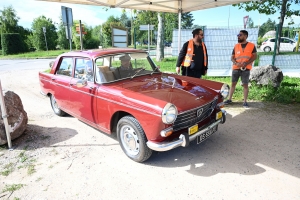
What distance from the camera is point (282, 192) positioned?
2535 millimetres

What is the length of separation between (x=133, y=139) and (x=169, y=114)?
0.84m

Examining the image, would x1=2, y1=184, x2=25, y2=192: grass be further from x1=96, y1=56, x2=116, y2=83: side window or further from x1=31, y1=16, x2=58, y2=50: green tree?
x1=31, y1=16, x2=58, y2=50: green tree

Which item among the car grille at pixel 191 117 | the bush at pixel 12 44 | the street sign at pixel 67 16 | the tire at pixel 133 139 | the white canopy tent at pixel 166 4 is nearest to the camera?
the car grille at pixel 191 117

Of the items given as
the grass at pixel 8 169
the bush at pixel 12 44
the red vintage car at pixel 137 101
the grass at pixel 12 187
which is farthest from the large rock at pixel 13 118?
the bush at pixel 12 44

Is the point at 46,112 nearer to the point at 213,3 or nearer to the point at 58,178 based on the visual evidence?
the point at 58,178

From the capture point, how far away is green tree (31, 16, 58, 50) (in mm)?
32781

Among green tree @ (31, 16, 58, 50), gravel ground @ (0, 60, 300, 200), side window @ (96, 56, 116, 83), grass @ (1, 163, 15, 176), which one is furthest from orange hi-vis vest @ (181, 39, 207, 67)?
green tree @ (31, 16, 58, 50)

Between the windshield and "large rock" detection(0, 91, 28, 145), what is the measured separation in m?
1.85

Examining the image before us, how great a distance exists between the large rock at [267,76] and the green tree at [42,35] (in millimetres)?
33926

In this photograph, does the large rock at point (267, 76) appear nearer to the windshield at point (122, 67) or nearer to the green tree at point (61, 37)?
the windshield at point (122, 67)

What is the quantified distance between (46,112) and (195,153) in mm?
4179

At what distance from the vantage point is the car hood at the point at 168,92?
2883 millimetres

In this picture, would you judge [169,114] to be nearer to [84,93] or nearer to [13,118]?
[84,93]

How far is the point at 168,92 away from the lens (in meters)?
3.14
